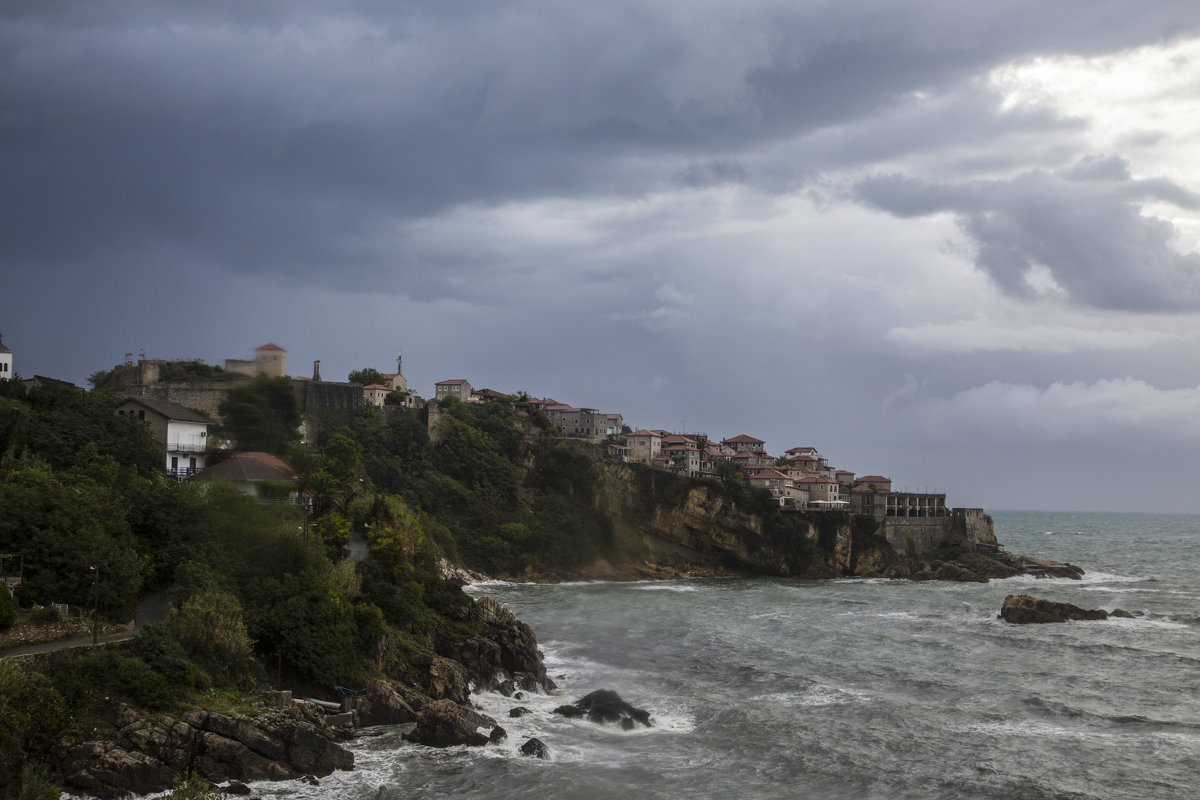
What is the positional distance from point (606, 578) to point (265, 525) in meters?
54.2

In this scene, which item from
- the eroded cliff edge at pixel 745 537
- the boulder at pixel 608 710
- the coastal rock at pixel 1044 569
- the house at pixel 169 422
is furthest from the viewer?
the eroded cliff edge at pixel 745 537

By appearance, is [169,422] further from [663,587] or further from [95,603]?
[663,587]

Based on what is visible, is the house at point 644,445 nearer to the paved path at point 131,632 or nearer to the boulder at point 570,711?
the boulder at point 570,711

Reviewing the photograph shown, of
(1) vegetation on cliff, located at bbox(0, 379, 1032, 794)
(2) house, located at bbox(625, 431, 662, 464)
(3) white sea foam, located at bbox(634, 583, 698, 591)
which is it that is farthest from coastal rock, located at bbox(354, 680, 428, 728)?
(2) house, located at bbox(625, 431, 662, 464)

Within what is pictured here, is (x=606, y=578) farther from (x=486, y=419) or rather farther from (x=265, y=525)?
(x=265, y=525)

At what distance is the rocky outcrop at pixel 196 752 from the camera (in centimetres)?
2048

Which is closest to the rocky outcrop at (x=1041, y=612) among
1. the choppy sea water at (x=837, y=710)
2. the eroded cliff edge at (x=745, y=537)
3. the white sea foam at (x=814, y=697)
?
the choppy sea water at (x=837, y=710)

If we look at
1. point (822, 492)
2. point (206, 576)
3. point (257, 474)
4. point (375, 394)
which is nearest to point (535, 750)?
point (206, 576)

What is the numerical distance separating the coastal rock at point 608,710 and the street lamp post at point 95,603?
1423cm

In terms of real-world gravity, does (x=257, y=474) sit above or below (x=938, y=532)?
above

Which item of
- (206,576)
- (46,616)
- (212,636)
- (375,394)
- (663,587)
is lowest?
(663,587)

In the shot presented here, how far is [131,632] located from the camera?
87.5ft

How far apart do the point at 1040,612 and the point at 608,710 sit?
112ft

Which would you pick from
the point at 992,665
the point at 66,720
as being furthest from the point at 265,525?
the point at 992,665
